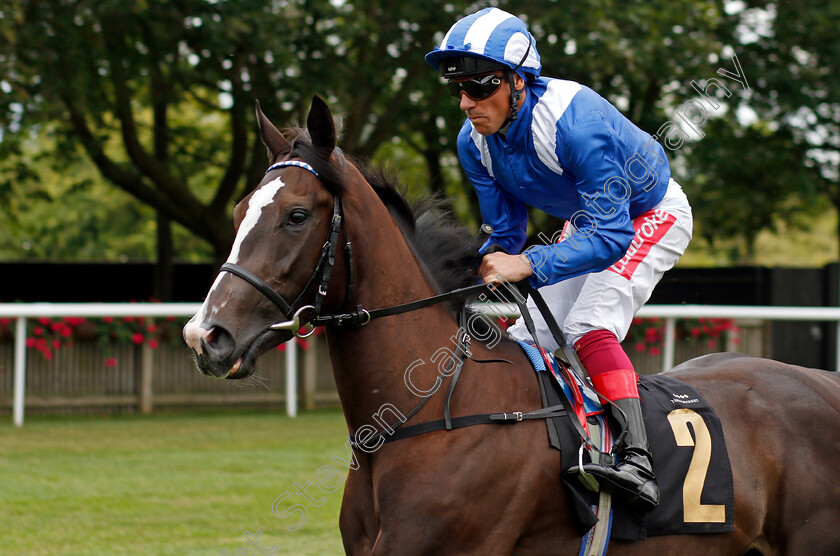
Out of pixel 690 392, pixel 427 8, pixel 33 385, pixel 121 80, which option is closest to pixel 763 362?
pixel 690 392

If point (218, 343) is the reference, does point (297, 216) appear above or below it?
above

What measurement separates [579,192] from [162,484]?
4.37 meters

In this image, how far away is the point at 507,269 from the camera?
9.48 ft

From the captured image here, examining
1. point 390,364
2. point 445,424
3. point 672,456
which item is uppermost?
point 390,364

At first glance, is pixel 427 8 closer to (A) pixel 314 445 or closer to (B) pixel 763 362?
(A) pixel 314 445

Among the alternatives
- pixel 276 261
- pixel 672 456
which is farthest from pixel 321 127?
pixel 672 456

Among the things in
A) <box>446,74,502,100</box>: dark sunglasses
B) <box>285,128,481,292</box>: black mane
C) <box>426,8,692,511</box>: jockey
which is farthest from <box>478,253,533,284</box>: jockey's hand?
<box>446,74,502,100</box>: dark sunglasses

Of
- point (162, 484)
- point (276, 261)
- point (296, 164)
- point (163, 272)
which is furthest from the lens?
point (163, 272)

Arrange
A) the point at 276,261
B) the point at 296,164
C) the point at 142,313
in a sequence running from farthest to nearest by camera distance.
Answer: the point at 142,313 → the point at 296,164 → the point at 276,261

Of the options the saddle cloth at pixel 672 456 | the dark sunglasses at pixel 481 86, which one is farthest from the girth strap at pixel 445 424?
the dark sunglasses at pixel 481 86

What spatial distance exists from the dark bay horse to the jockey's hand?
134 millimetres

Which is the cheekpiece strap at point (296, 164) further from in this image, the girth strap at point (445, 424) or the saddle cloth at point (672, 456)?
the saddle cloth at point (672, 456)

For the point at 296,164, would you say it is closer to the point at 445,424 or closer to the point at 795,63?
the point at 445,424

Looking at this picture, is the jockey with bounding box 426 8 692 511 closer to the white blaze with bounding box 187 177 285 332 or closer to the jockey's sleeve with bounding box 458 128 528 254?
the jockey's sleeve with bounding box 458 128 528 254
